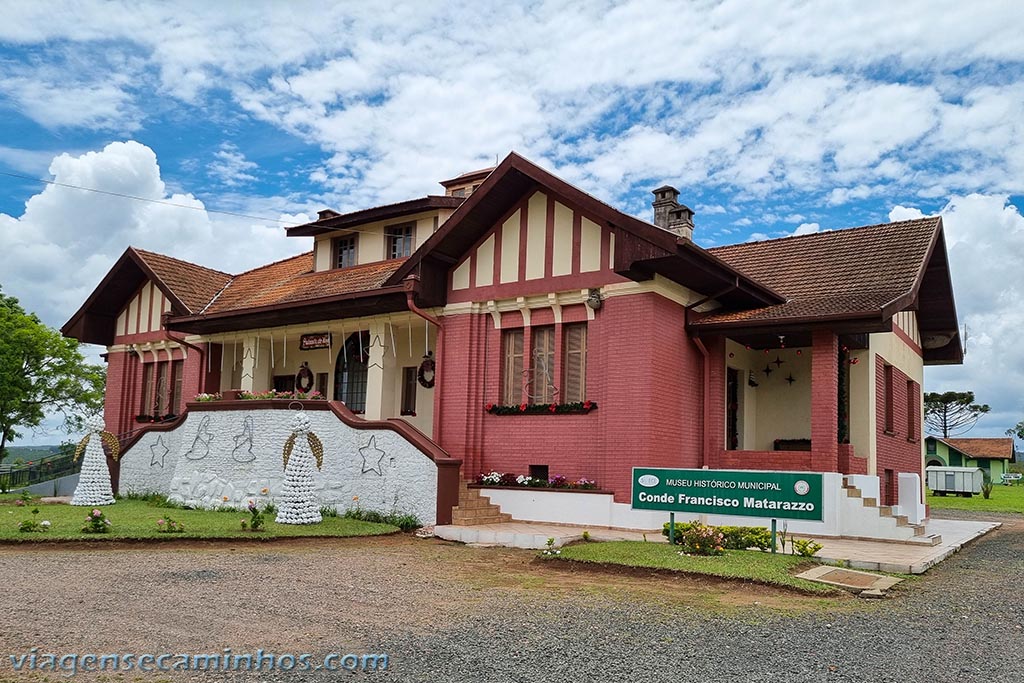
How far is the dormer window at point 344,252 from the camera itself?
22.4 meters

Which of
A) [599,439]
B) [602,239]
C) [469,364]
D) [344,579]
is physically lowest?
[344,579]

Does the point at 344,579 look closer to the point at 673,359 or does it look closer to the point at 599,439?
the point at 599,439

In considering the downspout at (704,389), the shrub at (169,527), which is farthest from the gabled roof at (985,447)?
the shrub at (169,527)

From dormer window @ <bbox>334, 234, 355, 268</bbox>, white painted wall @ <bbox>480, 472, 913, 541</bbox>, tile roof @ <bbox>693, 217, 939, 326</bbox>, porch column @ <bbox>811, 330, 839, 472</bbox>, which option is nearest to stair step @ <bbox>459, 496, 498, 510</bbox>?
white painted wall @ <bbox>480, 472, 913, 541</bbox>

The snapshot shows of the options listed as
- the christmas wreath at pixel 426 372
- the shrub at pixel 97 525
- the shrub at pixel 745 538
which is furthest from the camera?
the christmas wreath at pixel 426 372

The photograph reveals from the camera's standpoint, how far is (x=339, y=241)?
22.8 meters

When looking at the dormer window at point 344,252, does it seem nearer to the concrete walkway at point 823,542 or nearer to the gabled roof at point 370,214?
the gabled roof at point 370,214

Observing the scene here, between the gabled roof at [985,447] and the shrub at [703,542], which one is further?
the gabled roof at [985,447]

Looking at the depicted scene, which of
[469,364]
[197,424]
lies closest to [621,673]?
[469,364]

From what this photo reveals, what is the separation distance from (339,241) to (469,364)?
7.04 meters

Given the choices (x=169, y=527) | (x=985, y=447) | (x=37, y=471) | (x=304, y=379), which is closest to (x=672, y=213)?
(x=304, y=379)

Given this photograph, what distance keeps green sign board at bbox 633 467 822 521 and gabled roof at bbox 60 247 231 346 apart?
1441 centimetres

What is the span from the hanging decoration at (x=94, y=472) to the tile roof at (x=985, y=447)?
62796mm

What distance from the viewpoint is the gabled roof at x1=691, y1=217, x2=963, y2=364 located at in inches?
584
